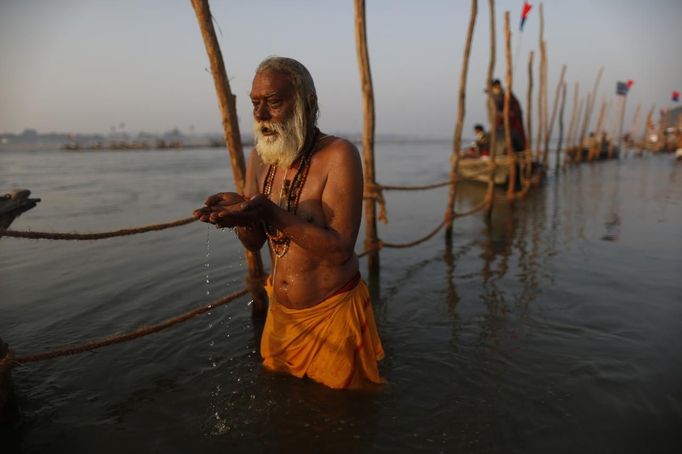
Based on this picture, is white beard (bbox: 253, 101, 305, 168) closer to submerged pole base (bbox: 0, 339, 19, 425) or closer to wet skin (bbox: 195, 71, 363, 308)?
wet skin (bbox: 195, 71, 363, 308)

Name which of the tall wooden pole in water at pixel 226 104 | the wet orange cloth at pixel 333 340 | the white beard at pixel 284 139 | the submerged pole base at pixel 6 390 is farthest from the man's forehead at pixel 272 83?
the submerged pole base at pixel 6 390

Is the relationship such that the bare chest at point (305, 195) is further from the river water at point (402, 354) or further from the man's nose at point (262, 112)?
the river water at point (402, 354)

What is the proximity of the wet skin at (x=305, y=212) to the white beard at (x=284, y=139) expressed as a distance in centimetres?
3

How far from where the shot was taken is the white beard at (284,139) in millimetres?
2111

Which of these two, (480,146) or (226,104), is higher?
(226,104)

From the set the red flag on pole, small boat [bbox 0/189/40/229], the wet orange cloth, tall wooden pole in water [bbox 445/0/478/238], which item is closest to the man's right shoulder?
the wet orange cloth

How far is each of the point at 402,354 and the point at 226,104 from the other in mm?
2559

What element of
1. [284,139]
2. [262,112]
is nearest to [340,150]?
[284,139]

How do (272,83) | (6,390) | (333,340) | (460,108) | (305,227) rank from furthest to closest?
1. (460,108)
2. (6,390)
3. (333,340)
4. (272,83)
5. (305,227)

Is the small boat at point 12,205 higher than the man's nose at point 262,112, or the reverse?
the man's nose at point 262,112

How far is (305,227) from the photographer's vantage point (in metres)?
1.93

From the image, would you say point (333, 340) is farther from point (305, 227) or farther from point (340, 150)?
point (340, 150)

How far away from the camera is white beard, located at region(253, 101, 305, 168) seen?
83.1 inches

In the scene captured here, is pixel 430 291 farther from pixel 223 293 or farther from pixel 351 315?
pixel 351 315
